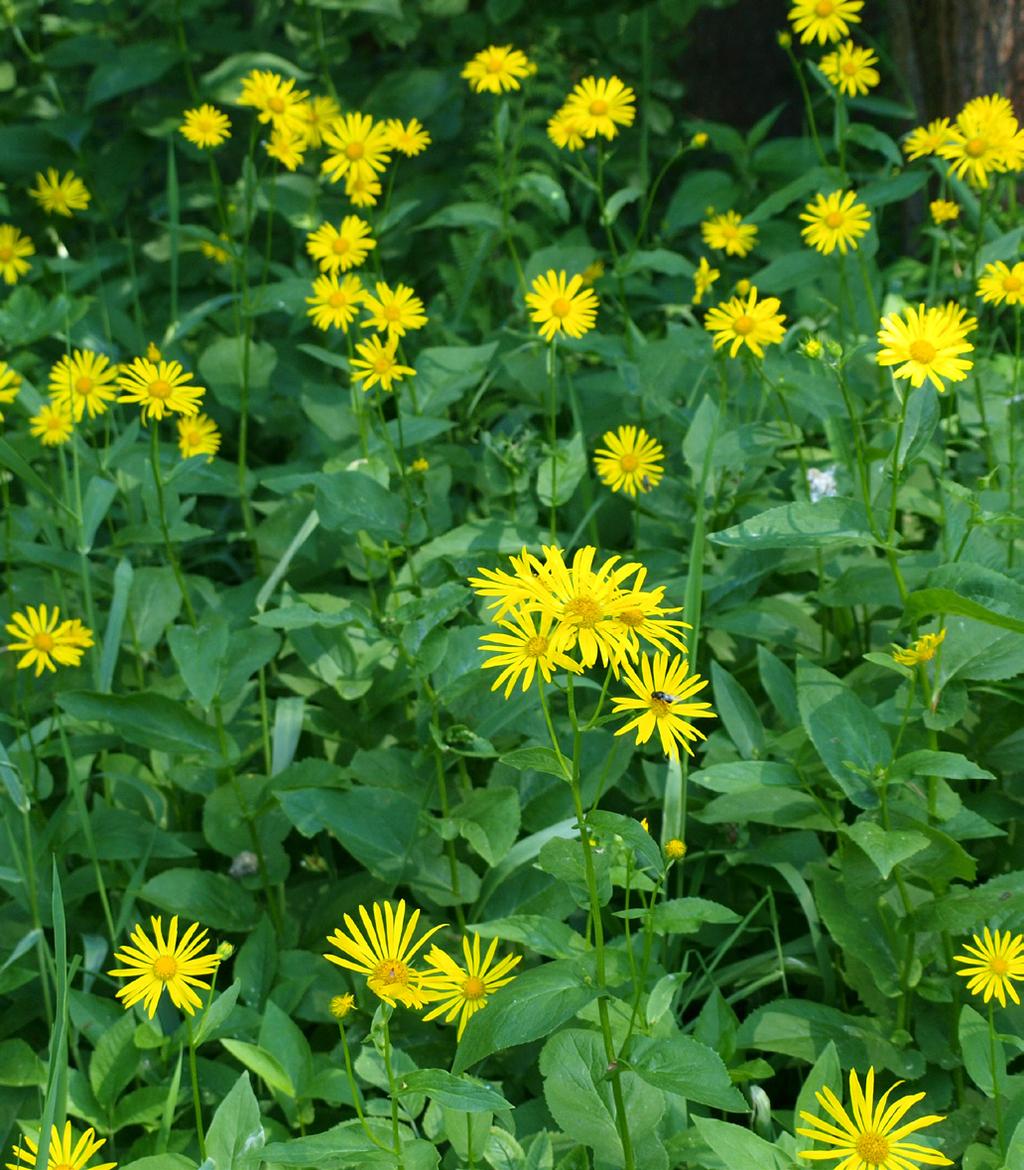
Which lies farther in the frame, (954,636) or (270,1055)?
(954,636)

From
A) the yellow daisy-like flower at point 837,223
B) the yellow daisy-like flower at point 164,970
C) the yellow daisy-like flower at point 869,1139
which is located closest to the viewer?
the yellow daisy-like flower at point 869,1139

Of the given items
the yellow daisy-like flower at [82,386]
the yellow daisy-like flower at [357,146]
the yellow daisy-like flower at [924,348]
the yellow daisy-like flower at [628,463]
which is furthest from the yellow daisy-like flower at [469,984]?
the yellow daisy-like flower at [357,146]

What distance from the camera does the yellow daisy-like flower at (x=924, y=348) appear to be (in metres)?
1.52

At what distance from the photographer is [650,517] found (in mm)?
2432

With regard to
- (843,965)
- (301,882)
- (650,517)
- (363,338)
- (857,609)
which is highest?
(363,338)

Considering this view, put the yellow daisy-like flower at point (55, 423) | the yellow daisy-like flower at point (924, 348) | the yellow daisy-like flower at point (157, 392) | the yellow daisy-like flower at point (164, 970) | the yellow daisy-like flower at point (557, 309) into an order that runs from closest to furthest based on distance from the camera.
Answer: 1. the yellow daisy-like flower at point (164, 970)
2. the yellow daisy-like flower at point (924, 348)
3. the yellow daisy-like flower at point (157, 392)
4. the yellow daisy-like flower at point (557, 309)
5. the yellow daisy-like flower at point (55, 423)

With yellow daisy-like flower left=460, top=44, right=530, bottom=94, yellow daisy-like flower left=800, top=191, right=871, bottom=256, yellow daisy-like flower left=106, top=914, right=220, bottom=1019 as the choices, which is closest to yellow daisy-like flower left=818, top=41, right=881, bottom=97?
yellow daisy-like flower left=800, top=191, right=871, bottom=256

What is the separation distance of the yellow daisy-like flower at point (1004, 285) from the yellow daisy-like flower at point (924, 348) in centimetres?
49

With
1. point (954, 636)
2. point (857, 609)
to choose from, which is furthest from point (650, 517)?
point (954, 636)

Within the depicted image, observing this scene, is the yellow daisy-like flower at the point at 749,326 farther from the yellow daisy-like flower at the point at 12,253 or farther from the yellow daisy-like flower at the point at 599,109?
the yellow daisy-like flower at the point at 12,253

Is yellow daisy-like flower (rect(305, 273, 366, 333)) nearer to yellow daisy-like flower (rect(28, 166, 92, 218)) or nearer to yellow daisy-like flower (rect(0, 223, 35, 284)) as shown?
yellow daisy-like flower (rect(0, 223, 35, 284))

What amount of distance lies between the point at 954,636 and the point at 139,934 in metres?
1.01

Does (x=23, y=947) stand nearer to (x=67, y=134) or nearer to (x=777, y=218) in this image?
(x=67, y=134)

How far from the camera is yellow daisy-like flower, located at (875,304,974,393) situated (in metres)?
1.52
